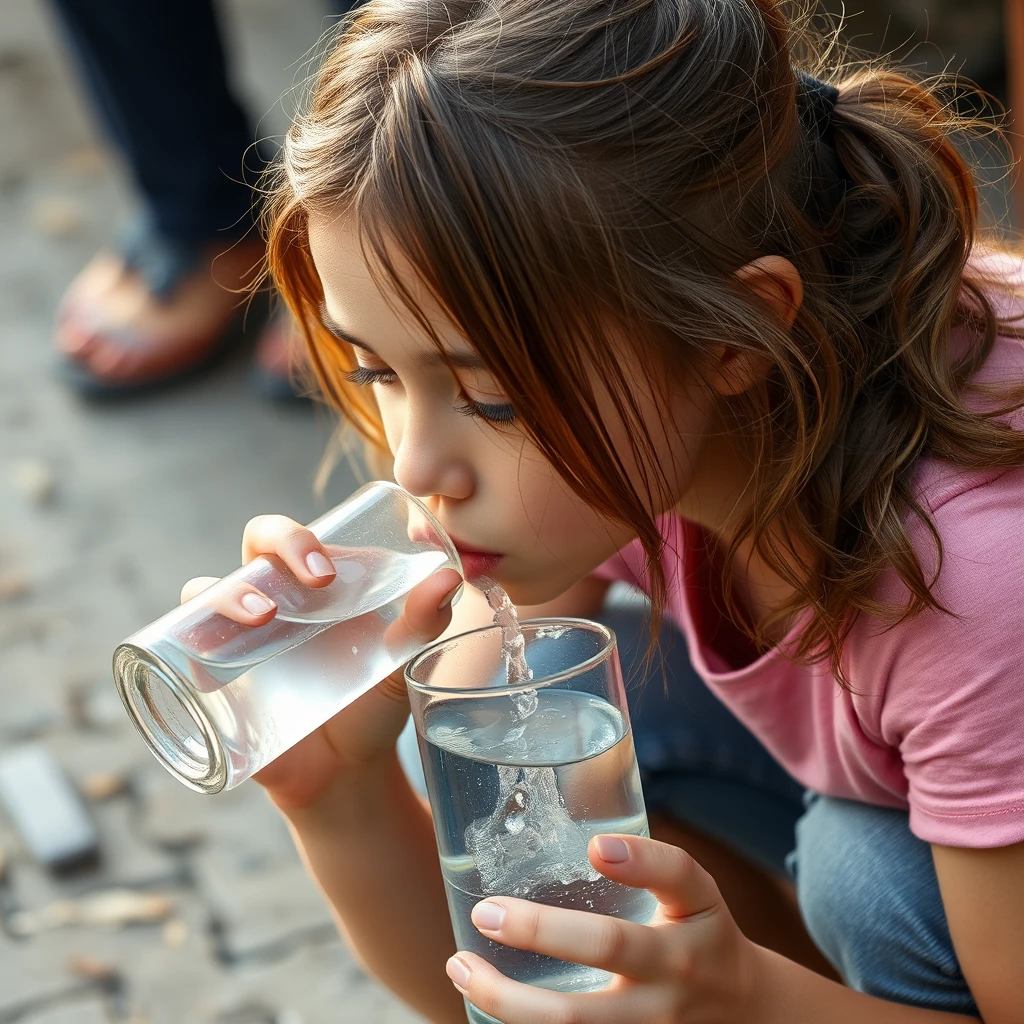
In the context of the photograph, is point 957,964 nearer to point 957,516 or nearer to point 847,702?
point 847,702

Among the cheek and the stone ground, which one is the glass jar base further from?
the stone ground

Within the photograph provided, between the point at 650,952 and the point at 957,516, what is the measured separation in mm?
472

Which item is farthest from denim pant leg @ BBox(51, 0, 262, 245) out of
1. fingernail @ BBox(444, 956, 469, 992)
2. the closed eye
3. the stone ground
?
fingernail @ BBox(444, 956, 469, 992)

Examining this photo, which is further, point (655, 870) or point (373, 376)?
point (373, 376)

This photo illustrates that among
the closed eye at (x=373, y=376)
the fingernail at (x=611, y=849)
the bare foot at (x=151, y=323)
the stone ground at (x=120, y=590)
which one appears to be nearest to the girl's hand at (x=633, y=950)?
the fingernail at (x=611, y=849)

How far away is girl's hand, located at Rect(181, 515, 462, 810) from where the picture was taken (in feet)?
3.93

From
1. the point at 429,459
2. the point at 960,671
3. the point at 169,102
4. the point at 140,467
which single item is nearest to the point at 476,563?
the point at 429,459

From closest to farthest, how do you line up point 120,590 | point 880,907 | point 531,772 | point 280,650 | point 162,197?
point 531,772 < point 280,650 < point 880,907 < point 120,590 < point 162,197

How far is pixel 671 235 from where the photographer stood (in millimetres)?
1184

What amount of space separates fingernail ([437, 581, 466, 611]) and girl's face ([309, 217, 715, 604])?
0.05 m

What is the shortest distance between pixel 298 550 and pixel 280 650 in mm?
99

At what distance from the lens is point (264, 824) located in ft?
7.30

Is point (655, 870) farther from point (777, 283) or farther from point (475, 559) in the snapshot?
point (777, 283)

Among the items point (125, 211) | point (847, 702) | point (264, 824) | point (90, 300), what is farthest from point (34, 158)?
point (847, 702)
